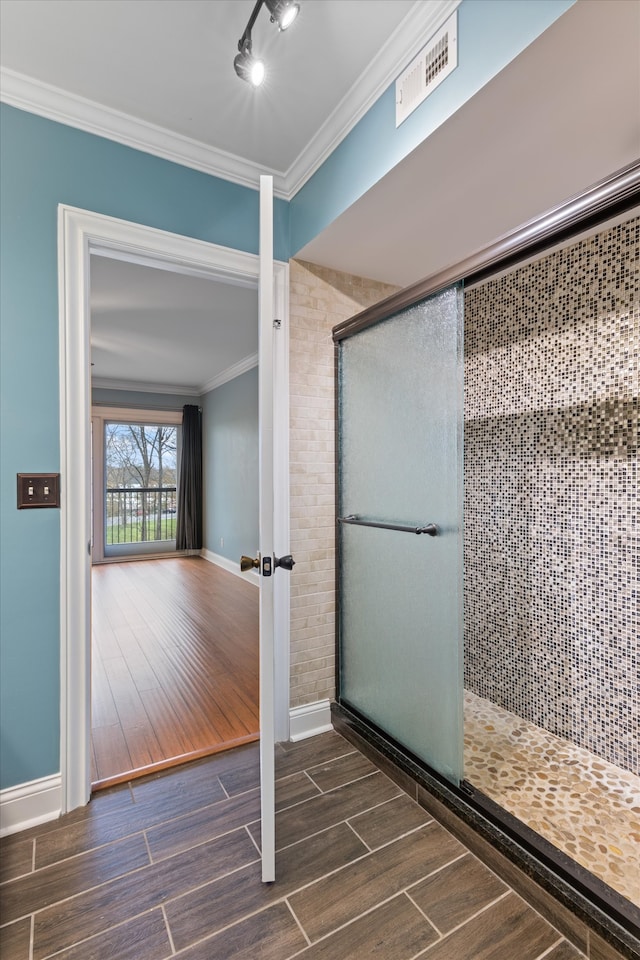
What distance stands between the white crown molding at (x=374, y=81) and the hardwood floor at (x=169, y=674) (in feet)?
8.78

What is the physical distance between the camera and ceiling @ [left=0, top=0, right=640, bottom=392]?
1.22 m

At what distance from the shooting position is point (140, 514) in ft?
23.2

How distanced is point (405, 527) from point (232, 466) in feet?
14.9

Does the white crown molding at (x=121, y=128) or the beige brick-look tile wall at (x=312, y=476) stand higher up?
the white crown molding at (x=121, y=128)

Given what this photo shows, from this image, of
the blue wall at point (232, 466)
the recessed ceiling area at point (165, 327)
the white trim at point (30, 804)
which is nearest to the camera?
the white trim at point (30, 804)

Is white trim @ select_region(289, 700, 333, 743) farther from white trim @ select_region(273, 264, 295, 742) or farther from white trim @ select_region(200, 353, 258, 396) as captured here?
white trim @ select_region(200, 353, 258, 396)

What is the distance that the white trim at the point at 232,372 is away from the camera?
554 centimetres

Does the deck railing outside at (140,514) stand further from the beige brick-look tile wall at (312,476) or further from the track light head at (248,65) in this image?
the track light head at (248,65)

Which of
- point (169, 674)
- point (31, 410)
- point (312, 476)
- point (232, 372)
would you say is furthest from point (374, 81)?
point (232, 372)

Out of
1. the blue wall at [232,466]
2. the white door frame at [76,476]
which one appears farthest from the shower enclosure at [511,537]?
the blue wall at [232,466]

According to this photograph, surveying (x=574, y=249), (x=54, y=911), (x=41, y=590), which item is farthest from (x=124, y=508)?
(x=574, y=249)

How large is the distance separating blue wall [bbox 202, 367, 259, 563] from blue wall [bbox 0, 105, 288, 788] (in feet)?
11.7

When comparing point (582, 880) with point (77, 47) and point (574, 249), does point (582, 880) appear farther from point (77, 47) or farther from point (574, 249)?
point (77, 47)

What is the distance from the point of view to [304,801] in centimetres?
172
